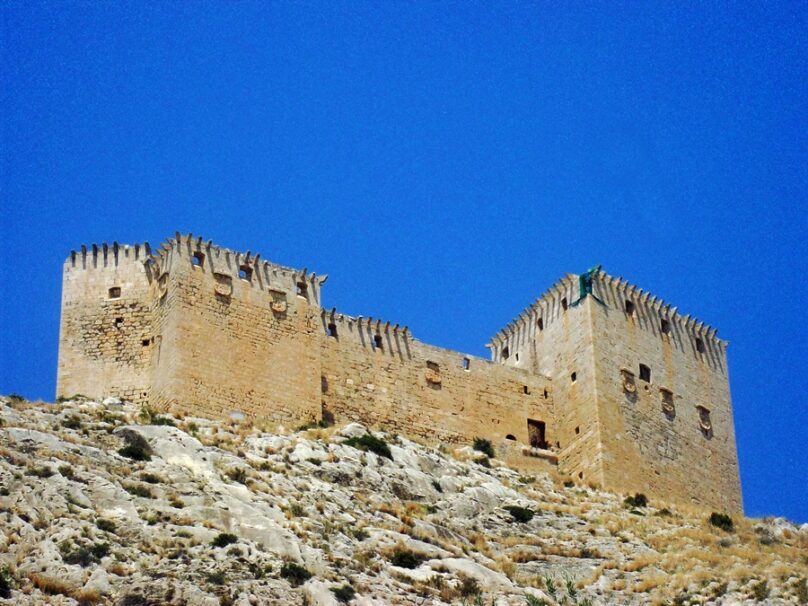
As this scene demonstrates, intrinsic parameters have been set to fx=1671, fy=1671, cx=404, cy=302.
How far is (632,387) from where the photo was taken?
157 ft

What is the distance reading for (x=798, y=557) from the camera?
3716 cm

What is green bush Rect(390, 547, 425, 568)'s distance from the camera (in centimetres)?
3350

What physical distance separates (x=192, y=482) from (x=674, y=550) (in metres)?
10.9

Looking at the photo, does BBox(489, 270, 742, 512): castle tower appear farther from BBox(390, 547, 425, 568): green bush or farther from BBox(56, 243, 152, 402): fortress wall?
BBox(56, 243, 152, 402): fortress wall

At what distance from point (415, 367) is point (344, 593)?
52.3 ft

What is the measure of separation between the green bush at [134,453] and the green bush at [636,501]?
13.6m

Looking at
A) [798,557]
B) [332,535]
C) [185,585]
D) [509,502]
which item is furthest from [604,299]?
[185,585]

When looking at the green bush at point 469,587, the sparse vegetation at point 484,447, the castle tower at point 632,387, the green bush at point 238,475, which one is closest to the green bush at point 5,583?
the green bush at point 238,475

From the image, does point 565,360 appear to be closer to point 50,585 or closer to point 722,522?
point 722,522

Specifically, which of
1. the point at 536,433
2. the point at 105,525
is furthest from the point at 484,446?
the point at 105,525

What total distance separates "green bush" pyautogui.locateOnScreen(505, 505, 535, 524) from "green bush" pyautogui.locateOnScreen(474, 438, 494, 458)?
5.43 meters

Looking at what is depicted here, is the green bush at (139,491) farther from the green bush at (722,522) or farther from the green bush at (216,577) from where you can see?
the green bush at (722,522)

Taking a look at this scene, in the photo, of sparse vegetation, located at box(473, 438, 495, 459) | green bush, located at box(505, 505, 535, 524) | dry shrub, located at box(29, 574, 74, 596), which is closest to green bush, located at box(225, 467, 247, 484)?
green bush, located at box(505, 505, 535, 524)

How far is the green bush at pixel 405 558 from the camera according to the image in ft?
110
